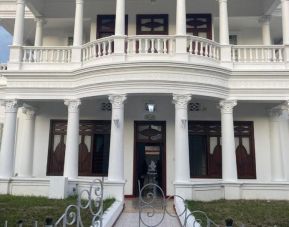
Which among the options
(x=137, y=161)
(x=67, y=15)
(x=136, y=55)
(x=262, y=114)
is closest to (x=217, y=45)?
(x=136, y=55)

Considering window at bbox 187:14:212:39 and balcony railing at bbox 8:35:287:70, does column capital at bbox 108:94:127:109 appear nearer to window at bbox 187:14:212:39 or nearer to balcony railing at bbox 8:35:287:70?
balcony railing at bbox 8:35:287:70

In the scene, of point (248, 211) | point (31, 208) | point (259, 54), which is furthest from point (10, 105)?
point (259, 54)

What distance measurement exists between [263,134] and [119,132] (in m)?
7.18

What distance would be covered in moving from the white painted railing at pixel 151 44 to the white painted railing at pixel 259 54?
272 cm

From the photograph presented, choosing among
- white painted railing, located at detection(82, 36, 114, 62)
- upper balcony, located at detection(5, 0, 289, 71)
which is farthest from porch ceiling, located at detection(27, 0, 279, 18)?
white painted railing, located at detection(82, 36, 114, 62)

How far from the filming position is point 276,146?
1564cm

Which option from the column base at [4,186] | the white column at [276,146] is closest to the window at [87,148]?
the column base at [4,186]

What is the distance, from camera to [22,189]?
13.6m

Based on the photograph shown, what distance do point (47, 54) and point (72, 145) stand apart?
4148 millimetres

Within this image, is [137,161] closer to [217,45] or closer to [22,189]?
[22,189]

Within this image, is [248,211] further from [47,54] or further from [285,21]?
[47,54]

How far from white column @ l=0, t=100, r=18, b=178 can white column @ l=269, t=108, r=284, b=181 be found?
1095 cm

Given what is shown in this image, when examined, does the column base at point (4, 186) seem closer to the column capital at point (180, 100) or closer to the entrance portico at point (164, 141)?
the entrance portico at point (164, 141)

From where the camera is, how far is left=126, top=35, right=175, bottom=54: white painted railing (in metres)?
13.2
